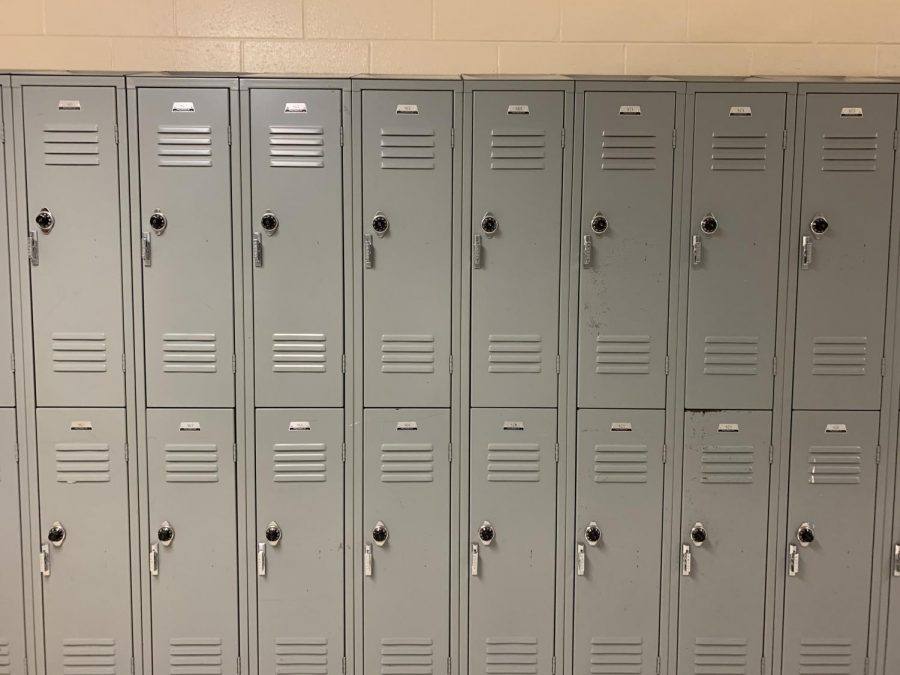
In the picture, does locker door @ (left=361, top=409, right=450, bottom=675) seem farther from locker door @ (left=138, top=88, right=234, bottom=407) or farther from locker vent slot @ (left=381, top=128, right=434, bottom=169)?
locker vent slot @ (left=381, top=128, right=434, bottom=169)

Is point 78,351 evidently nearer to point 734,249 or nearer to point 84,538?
point 84,538

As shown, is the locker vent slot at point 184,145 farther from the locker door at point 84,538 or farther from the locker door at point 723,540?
the locker door at point 723,540

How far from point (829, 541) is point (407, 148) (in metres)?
2.42

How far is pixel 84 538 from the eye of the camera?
265 cm

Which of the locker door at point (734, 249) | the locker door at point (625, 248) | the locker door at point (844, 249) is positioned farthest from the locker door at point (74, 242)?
the locker door at point (844, 249)

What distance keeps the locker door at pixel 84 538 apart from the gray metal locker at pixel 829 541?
111 inches

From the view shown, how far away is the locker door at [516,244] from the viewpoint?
99.7 inches

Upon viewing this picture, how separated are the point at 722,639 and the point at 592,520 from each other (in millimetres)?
763

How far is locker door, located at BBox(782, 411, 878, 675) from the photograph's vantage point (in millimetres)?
2652

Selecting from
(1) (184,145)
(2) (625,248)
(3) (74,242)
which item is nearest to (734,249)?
(2) (625,248)

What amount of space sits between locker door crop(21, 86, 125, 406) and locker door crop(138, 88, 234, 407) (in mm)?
135

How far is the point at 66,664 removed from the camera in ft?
8.79

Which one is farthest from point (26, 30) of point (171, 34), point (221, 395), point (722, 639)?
point (722, 639)

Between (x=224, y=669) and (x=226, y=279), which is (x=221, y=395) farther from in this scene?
(x=224, y=669)
